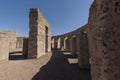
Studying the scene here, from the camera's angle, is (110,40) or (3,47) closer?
(110,40)

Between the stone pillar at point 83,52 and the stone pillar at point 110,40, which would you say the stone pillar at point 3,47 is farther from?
the stone pillar at point 110,40

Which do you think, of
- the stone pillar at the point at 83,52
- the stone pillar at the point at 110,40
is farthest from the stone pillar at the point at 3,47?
the stone pillar at the point at 110,40

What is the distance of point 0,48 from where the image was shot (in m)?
9.69

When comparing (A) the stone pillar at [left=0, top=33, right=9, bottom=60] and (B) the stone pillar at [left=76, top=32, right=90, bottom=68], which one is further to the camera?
(A) the stone pillar at [left=0, top=33, right=9, bottom=60]

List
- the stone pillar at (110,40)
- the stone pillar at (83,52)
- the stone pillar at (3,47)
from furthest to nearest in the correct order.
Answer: the stone pillar at (3,47)
the stone pillar at (83,52)
the stone pillar at (110,40)

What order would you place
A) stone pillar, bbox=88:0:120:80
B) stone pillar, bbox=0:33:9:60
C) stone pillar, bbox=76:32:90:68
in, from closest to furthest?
stone pillar, bbox=88:0:120:80 < stone pillar, bbox=76:32:90:68 < stone pillar, bbox=0:33:9:60

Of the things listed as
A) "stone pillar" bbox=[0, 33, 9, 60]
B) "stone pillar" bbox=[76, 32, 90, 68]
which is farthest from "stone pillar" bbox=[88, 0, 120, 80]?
"stone pillar" bbox=[0, 33, 9, 60]

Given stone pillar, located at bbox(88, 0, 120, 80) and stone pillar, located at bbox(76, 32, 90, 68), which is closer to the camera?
stone pillar, located at bbox(88, 0, 120, 80)

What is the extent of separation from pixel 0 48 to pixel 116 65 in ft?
30.7

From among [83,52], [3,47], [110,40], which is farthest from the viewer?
[3,47]

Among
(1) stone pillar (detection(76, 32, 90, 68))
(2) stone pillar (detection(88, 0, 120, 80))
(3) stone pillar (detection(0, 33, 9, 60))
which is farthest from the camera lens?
(3) stone pillar (detection(0, 33, 9, 60))

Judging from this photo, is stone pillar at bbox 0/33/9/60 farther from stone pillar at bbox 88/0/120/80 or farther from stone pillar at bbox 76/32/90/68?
stone pillar at bbox 88/0/120/80

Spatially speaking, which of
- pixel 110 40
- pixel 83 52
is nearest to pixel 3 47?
pixel 83 52

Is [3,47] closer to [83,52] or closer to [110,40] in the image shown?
[83,52]
